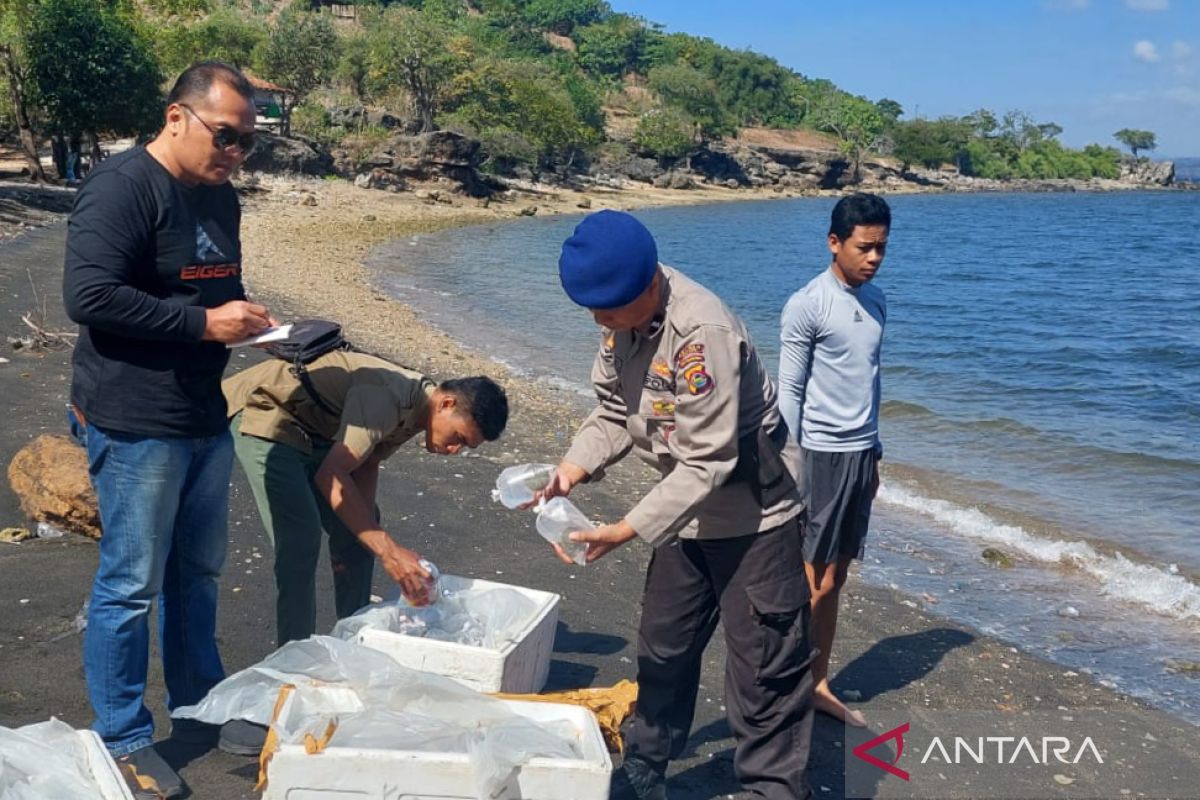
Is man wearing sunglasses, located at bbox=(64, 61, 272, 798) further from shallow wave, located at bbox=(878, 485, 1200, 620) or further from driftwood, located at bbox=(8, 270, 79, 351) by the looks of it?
driftwood, located at bbox=(8, 270, 79, 351)

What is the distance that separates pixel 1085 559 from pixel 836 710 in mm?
3923

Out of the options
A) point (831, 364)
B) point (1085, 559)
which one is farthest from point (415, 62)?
point (831, 364)

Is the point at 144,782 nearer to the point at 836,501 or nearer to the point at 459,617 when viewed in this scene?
the point at 459,617

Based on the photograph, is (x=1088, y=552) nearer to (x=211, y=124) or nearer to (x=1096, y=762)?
(x=1096, y=762)

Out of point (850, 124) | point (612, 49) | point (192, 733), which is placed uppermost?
point (612, 49)

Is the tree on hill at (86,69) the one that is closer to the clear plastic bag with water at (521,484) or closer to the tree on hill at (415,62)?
the tree on hill at (415,62)

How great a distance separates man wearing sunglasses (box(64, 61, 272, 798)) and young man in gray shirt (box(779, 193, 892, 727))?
6.49ft

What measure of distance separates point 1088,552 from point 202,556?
20.7 feet

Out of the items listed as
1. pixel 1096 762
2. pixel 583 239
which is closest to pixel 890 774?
pixel 1096 762

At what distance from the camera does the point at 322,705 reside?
3.26 m

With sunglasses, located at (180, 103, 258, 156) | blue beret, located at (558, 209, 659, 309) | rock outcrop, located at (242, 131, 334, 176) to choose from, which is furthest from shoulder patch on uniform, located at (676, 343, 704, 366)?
rock outcrop, located at (242, 131, 334, 176)

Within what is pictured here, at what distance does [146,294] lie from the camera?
3189 mm

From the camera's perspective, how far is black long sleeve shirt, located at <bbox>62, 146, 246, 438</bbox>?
316 centimetres

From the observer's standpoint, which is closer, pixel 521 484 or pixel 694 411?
pixel 694 411
